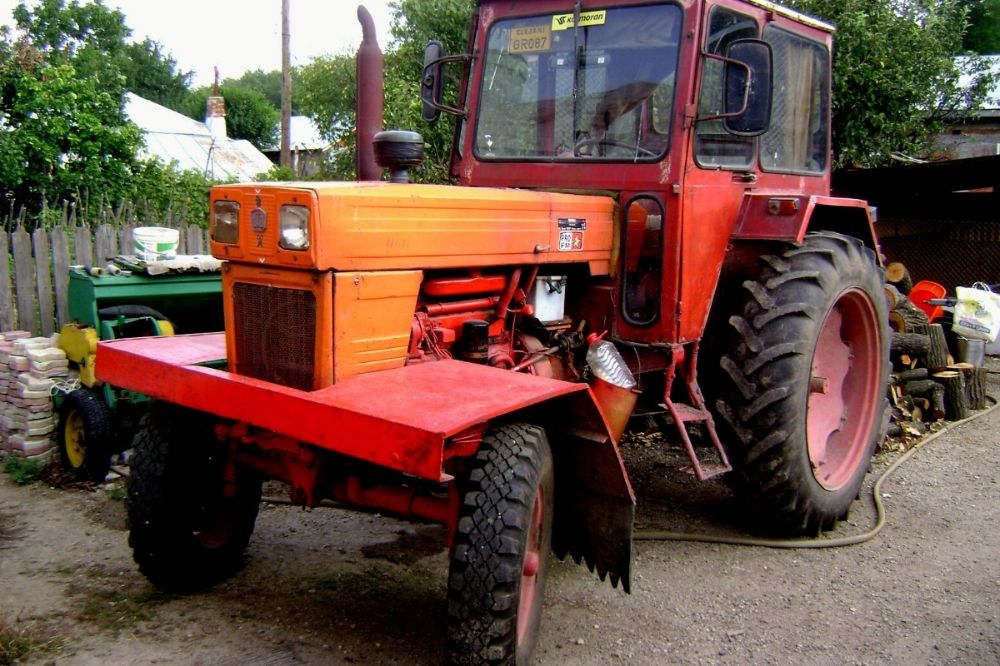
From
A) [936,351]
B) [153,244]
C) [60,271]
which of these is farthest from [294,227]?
[936,351]

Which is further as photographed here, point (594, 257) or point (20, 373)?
point (20, 373)

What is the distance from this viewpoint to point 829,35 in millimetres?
5246

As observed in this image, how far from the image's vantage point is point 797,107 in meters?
5.07

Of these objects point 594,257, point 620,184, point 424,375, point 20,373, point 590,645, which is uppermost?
point 620,184

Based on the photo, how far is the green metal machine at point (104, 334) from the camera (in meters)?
5.24

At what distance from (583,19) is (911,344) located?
425 cm

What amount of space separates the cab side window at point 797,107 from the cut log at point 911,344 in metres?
2.41

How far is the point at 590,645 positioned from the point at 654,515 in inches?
59.8

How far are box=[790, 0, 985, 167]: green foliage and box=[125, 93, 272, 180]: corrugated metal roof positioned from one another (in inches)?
605

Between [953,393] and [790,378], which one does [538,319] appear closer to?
[790,378]

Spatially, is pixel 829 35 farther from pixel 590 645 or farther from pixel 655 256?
pixel 590 645

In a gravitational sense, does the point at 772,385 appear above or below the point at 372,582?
above

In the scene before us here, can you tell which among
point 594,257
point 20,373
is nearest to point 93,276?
point 20,373

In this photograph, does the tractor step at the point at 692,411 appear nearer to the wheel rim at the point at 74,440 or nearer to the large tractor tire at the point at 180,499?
the large tractor tire at the point at 180,499
